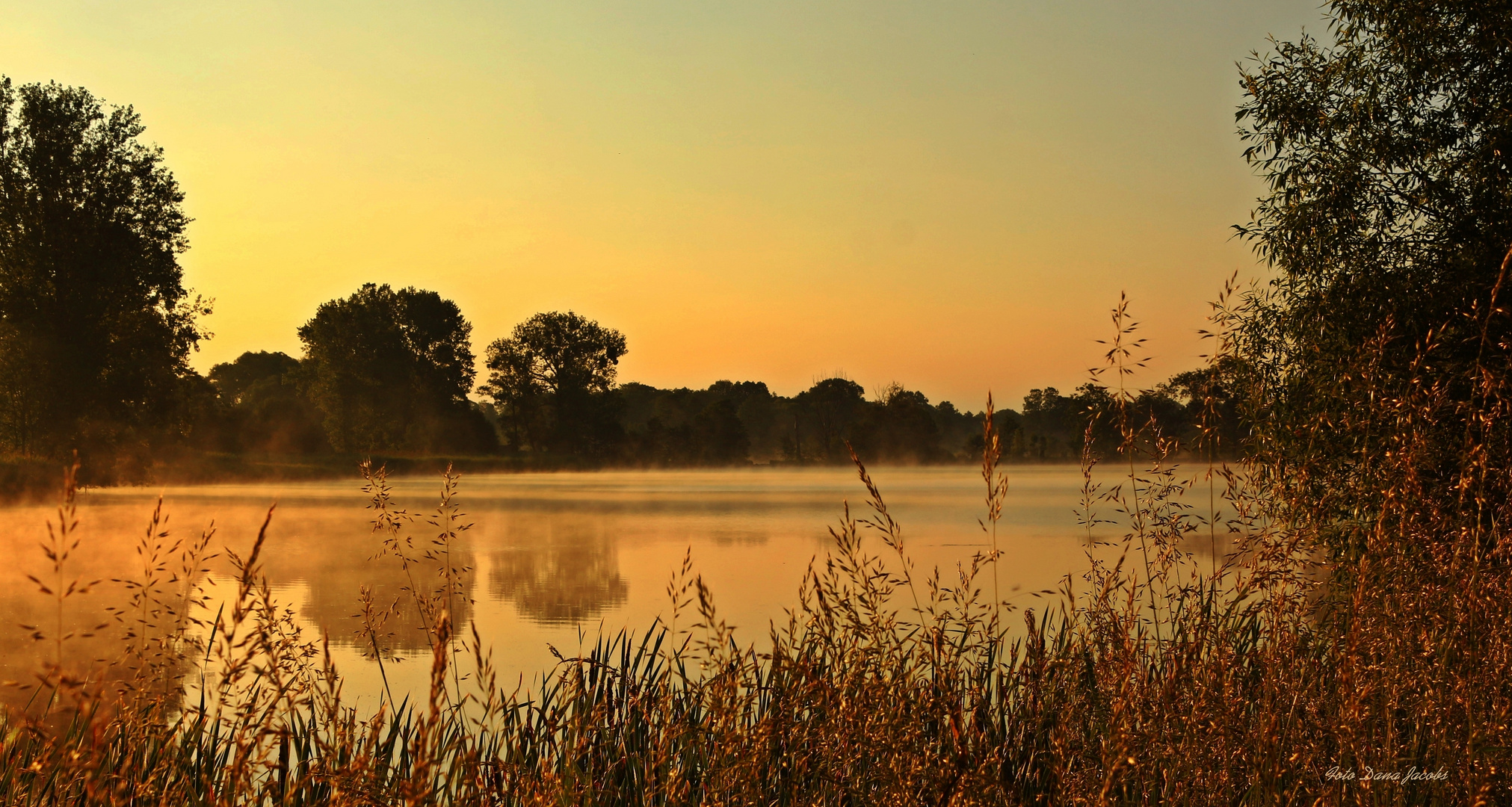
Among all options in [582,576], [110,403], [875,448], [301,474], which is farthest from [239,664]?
[875,448]

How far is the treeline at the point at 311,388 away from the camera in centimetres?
2842

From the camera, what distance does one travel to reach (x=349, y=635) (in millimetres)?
9656

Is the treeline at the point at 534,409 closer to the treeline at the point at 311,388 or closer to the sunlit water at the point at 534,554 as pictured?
the treeline at the point at 311,388

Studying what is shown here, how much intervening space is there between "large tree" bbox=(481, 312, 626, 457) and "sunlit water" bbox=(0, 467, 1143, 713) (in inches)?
1177

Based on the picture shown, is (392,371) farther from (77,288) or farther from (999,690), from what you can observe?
(999,690)

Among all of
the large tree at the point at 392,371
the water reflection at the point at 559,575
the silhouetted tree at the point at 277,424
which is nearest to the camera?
the water reflection at the point at 559,575

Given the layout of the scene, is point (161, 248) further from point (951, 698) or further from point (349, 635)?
point (951, 698)

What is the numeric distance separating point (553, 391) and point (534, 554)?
167 ft

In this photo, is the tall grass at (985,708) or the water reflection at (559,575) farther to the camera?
the water reflection at (559,575)

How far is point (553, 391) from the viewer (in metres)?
66.1

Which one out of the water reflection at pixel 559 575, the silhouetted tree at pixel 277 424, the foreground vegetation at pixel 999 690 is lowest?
the water reflection at pixel 559 575

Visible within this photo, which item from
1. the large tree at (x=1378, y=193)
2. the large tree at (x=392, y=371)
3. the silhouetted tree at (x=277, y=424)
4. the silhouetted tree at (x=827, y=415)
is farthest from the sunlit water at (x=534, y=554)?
the silhouetted tree at (x=827, y=415)

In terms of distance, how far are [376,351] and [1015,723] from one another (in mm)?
65087

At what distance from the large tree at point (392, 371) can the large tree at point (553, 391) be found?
9.16 feet
